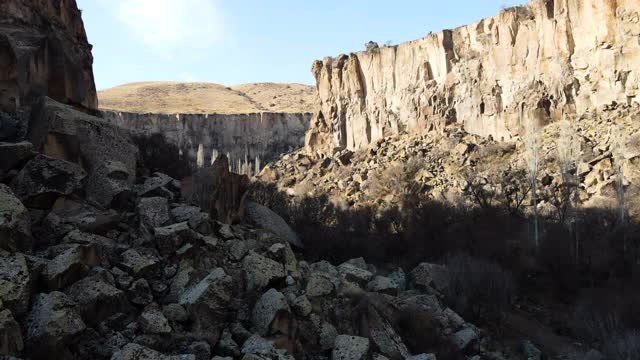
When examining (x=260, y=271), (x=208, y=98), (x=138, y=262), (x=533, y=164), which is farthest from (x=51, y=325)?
(x=208, y=98)

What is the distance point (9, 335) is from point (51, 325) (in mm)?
388

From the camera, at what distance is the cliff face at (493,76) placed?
1356 inches

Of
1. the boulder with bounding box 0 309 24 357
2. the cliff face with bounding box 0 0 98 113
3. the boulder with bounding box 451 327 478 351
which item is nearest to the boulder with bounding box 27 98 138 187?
the cliff face with bounding box 0 0 98 113

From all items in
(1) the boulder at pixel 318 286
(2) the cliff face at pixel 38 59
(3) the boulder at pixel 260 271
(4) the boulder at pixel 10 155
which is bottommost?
(1) the boulder at pixel 318 286

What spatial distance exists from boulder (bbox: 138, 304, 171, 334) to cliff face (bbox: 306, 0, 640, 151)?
33.9m

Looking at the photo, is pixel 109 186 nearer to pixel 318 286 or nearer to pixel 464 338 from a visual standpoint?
pixel 318 286

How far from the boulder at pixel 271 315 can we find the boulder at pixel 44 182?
139 inches

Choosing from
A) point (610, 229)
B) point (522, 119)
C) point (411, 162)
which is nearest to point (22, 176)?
point (610, 229)

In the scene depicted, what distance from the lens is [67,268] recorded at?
6.29 metres

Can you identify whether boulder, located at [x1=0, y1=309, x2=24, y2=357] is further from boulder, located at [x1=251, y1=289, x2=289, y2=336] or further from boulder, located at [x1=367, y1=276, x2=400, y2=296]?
boulder, located at [x1=367, y1=276, x2=400, y2=296]

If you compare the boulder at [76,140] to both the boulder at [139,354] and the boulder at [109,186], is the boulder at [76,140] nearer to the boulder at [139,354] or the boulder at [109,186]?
the boulder at [109,186]

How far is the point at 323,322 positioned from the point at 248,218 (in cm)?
446

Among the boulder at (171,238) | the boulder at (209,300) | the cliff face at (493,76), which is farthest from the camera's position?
the cliff face at (493,76)

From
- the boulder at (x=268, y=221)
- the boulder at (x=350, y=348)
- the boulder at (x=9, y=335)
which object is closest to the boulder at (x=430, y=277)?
the boulder at (x=268, y=221)
